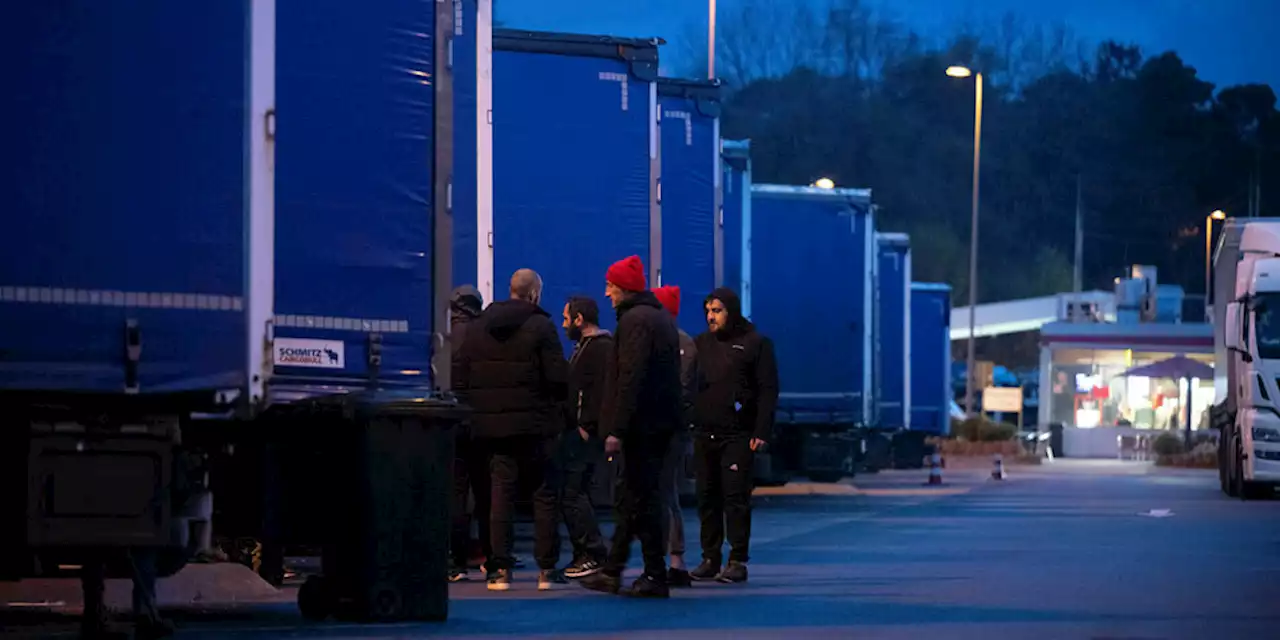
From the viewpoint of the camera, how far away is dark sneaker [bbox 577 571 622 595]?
14.4 m

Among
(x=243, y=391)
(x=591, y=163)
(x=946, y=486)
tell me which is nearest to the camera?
(x=243, y=391)

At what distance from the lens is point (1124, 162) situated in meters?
140

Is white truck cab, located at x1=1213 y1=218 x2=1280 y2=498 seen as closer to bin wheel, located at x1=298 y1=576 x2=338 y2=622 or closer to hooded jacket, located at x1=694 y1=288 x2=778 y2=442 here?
hooded jacket, located at x1=694 y1=288 x2=778 y2=442

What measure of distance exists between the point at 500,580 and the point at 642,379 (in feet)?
5.34

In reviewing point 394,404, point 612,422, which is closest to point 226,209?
point 394,404

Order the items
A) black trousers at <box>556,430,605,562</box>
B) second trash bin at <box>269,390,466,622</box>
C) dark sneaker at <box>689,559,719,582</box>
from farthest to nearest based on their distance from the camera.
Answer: dark sneaker at <box>689,559,719,582</box>, black trousers at <box>556,430,605,562</box>, second trash bin at <box>269,390,466,622</box>

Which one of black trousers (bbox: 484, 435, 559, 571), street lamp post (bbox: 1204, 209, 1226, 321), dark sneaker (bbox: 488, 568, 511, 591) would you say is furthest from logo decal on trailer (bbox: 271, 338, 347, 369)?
street lamp post (bbox: 1204, 209, 1226, 321)

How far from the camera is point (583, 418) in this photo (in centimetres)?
1555

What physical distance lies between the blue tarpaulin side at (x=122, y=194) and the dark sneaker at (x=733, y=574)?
15.7 feet

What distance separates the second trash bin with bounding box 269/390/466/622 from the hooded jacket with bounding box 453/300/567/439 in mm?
2352

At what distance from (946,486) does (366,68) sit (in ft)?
91.5

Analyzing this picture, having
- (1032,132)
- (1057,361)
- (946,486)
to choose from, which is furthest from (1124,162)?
(946,486)

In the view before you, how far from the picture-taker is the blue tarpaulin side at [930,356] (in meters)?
45.3

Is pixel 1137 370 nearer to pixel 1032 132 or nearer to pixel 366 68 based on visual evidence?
pixel 366 68
